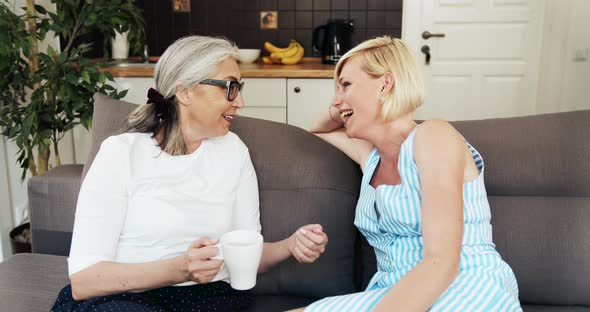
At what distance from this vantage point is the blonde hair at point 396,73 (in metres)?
1.36

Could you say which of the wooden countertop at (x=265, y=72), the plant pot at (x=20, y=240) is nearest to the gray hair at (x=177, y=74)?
the plant pot at (x=20, y=240)

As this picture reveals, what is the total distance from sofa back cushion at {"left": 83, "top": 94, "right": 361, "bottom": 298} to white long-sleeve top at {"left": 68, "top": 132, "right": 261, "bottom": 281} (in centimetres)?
10

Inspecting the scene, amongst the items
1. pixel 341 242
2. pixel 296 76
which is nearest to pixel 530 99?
pixel 296 76

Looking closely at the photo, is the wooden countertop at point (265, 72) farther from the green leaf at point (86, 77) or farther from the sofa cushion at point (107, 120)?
the sofa cushion at point (107, 120)

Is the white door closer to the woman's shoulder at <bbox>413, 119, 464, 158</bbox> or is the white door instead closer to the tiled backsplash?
the tiled backsplash

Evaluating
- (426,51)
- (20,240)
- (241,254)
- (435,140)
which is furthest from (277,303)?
(426,51)

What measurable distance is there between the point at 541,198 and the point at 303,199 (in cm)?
68

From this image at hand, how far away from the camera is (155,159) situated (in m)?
1.42

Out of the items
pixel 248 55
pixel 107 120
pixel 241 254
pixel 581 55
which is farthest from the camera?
pixel 248 55

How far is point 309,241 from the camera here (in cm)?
126

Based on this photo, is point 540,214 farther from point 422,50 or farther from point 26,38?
point 422,50

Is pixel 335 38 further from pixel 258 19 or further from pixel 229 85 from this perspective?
pixel 229 85

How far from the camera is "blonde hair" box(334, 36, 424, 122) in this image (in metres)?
1.36

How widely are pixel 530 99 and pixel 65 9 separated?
120 inches
